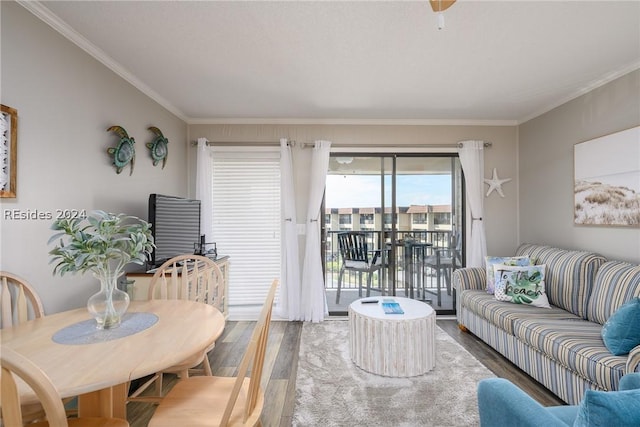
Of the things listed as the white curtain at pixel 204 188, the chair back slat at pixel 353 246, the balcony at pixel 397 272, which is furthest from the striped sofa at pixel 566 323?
the white curtain at pixel 204 188

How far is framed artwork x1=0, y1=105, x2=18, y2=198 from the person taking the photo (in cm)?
172

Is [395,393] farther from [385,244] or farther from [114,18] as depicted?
[114,18]

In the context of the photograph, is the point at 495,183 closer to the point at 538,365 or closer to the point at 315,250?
the point at 538,365

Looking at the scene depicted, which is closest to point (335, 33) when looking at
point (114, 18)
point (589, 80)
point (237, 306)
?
point (114, 18)

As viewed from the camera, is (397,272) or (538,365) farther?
(397,272)

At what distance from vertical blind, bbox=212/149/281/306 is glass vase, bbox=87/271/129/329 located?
8.57ft

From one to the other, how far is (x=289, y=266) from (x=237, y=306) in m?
0.94

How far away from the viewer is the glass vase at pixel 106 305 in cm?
151

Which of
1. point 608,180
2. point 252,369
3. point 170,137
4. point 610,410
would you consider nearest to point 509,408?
point 610,410

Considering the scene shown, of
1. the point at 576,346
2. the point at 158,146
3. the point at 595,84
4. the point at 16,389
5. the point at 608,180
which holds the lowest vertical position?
the point at 576,346

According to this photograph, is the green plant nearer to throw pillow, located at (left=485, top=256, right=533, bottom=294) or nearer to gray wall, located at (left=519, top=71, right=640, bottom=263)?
throw pillow, located at (left=485, top=256, right=533, bottom=294)

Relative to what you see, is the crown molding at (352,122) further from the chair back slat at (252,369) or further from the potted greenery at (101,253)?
the chair back slat at (252,369)

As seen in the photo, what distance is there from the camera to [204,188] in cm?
401

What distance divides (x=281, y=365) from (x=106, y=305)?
1751 millimetres
